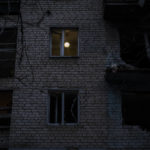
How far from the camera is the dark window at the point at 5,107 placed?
299 inches

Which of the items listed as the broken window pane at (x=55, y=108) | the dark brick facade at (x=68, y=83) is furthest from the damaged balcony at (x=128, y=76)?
the broken window pane at (x=55, y=108)

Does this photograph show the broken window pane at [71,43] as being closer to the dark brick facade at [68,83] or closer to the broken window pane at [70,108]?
the dark brick facade at [68,83]

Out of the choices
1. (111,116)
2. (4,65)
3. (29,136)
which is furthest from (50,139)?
(4,65)

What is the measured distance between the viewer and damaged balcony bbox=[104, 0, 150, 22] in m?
7.57

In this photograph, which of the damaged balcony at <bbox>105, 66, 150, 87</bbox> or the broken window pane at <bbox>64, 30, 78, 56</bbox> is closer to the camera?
the damaged balcony at <bbox>105, 66, 150, 87</bbox>

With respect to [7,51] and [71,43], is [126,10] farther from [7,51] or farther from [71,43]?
[7,51]

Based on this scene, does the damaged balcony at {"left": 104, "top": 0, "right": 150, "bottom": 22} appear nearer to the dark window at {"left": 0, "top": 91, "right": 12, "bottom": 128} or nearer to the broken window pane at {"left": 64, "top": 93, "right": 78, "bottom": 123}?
the broken window pane at {"left": 64, "top": 93, "right": 78, "bottom": 123}

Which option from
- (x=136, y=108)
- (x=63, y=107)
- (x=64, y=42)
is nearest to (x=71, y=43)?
(x=64, y=42)

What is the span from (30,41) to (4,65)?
Answer: 4.82 ft

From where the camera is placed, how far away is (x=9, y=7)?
→ 28.5 ft

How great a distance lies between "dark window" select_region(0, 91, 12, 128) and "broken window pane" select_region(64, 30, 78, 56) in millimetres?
2823

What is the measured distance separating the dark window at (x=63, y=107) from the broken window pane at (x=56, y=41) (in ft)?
5.49

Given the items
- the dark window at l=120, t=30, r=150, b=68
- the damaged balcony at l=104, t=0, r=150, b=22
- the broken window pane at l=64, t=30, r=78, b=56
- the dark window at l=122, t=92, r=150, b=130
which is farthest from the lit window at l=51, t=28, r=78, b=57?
the dark window at l=122, t=92, r=150, b=130

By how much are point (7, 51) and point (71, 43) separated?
2679 millimetres
